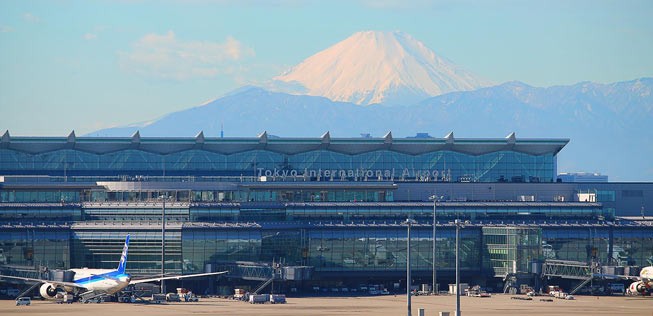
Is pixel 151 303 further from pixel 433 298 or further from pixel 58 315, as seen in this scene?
pixel 433 298

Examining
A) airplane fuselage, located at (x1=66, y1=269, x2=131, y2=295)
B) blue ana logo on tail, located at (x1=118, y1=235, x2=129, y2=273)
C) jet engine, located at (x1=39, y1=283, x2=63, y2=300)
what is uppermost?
blue ana logo on tail, located at (x1=118, y1=235, x2=129, y2=273)

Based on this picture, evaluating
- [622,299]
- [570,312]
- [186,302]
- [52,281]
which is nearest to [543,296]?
[622,299]

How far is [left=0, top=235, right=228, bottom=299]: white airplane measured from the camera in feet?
594

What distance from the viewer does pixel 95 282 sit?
183m

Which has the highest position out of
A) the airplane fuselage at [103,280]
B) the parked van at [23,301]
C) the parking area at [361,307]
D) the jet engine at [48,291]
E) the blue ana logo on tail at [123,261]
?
the blue ana logo on tail at [123,261]

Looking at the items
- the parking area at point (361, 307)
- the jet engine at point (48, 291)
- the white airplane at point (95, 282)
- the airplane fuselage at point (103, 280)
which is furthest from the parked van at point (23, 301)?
the airplane fuselage at point (103, 280)

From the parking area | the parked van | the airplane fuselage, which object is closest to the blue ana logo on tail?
the airplane fuselage

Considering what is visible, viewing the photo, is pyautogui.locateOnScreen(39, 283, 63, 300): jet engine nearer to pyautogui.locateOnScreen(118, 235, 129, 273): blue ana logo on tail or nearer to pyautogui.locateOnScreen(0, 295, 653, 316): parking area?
pyautogui.locateOnScreen(0, 295, 653, 316): parking area

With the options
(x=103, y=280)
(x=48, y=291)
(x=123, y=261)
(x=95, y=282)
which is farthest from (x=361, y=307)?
(x=48, y=291)

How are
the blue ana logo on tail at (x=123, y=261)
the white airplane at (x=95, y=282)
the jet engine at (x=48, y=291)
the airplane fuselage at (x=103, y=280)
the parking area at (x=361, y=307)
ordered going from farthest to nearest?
the jet engine at (x=48, y=291), the blue ana logo on tail at (x=123, y=261), the white airplane at (x=95, y=282), the airplane fuselage at (x=103, y=280), the parking area at (x=361, y=307)

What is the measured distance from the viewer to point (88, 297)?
184 m

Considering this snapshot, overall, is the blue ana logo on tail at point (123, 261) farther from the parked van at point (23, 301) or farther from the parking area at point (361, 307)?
the parked van at point (23, 301)

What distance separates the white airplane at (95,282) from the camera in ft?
594

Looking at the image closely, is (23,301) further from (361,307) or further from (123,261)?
(361,307)
